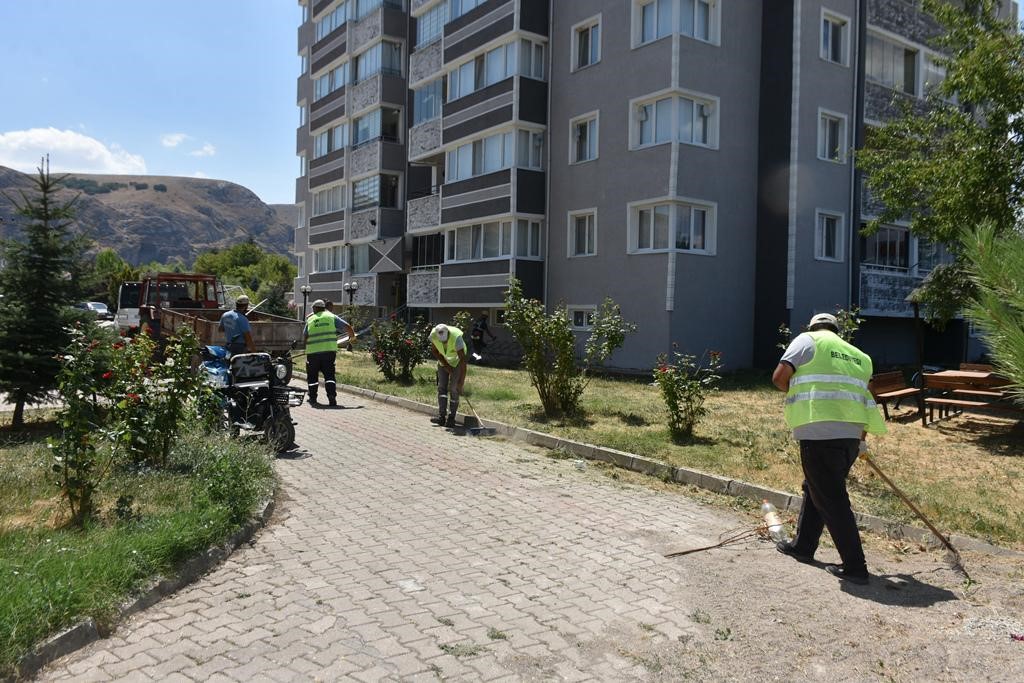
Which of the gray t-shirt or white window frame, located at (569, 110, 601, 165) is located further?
white window frame, located at (569, 110, 601, 165)

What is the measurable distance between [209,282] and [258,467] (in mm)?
18450

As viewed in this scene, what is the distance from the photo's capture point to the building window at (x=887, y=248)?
24688 millimetres

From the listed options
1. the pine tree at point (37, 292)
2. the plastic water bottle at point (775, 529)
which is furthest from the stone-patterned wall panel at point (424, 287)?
the plastic water bottle at point (775, 529)

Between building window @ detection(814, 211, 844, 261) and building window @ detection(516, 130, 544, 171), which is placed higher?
building window @ detection(516, 130, 544, 171)

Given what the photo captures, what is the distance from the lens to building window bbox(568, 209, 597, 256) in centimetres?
2395

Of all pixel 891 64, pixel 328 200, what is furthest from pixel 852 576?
pixel 328 200

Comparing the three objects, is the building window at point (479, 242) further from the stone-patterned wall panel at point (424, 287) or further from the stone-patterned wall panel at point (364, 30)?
the stone-patterned wall panel at point (364, 30)

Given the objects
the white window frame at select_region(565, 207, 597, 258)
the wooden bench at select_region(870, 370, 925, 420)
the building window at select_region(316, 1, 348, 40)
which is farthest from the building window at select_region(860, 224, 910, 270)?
the building window at select_region(316, 1, 348, 40)

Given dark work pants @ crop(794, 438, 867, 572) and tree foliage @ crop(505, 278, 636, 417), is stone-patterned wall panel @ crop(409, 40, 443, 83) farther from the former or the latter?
dark work pants @ crop(794, 438, 867, 572)

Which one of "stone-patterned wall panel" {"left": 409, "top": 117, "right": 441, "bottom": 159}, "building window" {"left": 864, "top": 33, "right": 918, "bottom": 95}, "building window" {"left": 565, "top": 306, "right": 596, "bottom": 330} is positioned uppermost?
"building window" {"left": 864, "top": 33, "right": 918, "bottom": 95}

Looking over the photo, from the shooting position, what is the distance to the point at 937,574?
18.8ft

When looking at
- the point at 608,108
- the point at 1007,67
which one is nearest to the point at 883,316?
the point at 608,108

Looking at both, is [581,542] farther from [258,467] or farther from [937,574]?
[258,467]

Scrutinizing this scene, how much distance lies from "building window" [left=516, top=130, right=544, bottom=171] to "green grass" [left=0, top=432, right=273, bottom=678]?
19220mm
